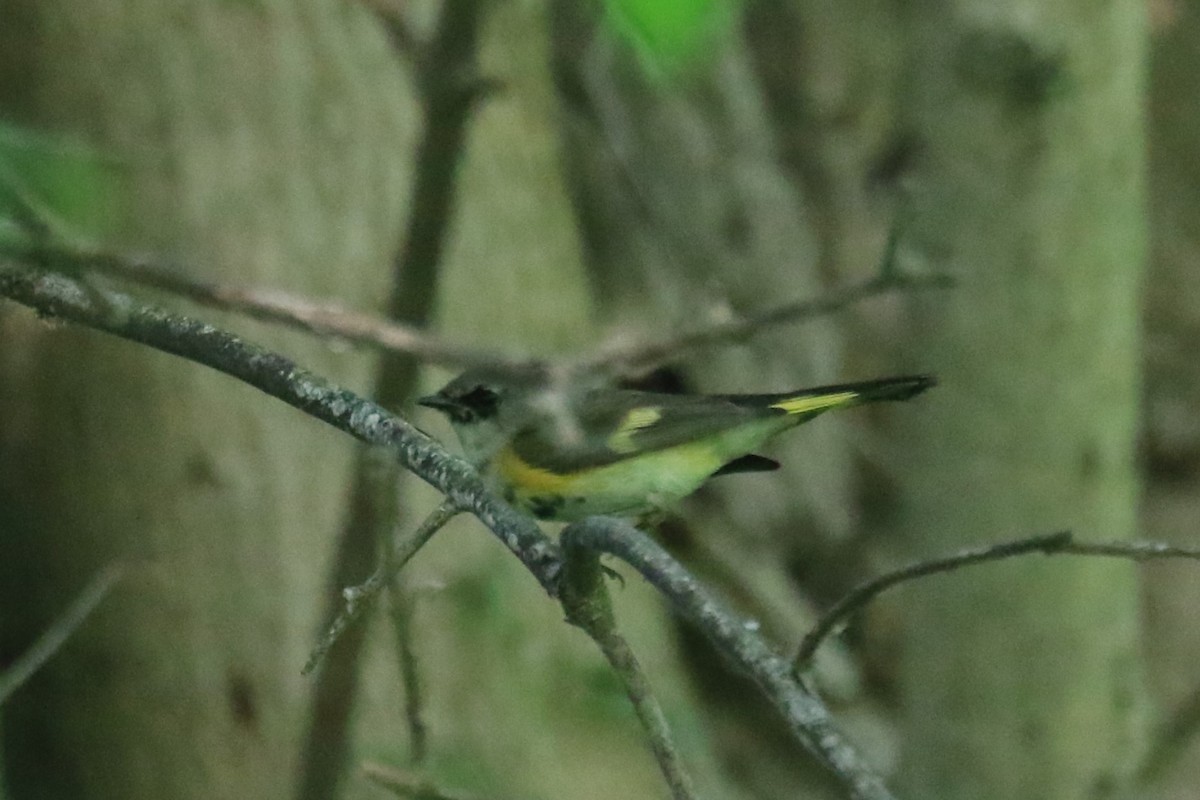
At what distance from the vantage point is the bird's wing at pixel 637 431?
2.27 meters

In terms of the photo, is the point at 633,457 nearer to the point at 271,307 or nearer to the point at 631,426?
the point at 631,426

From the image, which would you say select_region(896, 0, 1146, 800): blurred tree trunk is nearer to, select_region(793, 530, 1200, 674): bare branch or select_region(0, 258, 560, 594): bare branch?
select_region(0, 258, 560, 594): bare branch

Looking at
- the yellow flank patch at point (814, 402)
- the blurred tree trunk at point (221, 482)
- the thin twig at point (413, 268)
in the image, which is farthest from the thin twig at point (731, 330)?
the blurred tree trunk at point (221, 482)

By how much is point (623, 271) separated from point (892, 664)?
6.60 feet

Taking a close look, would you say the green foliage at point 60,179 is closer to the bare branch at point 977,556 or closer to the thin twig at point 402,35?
the thin twig at point 402,35

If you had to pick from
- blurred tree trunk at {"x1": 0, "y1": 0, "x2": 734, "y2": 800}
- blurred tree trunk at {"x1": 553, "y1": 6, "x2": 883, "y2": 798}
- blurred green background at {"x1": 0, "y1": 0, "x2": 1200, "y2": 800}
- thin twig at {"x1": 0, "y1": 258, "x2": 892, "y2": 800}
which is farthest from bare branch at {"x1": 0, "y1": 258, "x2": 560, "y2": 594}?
blurred tree trunk at {"x1": 553, "y1": 6, "x2": 883, "y2": 798}

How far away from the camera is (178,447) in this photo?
3.04m

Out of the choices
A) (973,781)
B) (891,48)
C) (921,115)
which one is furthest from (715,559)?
(891,48)

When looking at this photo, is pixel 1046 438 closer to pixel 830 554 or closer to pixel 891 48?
pixel 830 554

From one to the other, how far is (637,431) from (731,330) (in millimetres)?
1048

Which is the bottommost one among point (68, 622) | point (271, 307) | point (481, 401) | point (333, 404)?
point (68, 622)

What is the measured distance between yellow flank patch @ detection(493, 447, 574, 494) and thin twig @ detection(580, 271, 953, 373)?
87cm

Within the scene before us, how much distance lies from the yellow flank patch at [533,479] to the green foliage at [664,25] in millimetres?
925

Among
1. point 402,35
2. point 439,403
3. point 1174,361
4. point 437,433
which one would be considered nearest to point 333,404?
point 402,35
